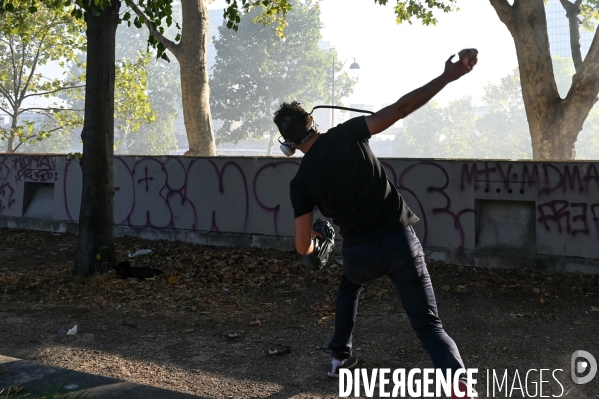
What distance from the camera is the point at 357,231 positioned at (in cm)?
350

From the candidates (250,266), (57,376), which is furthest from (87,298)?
(57,376)

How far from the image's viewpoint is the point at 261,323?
585 cm

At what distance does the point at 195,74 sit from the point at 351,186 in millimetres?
12729

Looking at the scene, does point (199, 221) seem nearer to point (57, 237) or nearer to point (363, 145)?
point (57, 237)

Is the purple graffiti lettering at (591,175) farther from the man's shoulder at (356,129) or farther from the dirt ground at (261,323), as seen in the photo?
the man's shoulder at (356,129)

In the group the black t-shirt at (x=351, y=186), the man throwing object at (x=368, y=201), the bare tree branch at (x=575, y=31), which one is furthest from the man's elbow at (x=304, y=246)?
the bare tree branch at (x=575, y=31)

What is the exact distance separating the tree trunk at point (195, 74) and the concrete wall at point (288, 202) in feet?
14.7

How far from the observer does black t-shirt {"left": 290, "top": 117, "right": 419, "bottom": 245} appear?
3.46 meters

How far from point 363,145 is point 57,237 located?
A: 925 cm

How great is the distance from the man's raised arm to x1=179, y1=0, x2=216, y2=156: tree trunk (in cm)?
1252

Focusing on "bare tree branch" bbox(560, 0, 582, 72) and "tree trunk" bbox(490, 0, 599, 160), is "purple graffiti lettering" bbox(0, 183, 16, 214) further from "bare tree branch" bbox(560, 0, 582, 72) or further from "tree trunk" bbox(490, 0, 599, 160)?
"bare tree branch" bbox(560, 0, 582, 72)

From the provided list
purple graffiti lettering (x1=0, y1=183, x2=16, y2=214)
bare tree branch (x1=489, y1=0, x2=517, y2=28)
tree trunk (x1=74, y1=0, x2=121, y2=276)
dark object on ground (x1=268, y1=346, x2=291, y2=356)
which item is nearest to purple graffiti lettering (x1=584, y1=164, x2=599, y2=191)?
dark object on ground (x1=268, y1=346, x2=291, y2=356)

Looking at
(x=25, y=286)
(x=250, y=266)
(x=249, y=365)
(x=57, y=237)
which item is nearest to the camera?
(x=249, y=365)

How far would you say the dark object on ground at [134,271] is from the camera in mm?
7793
